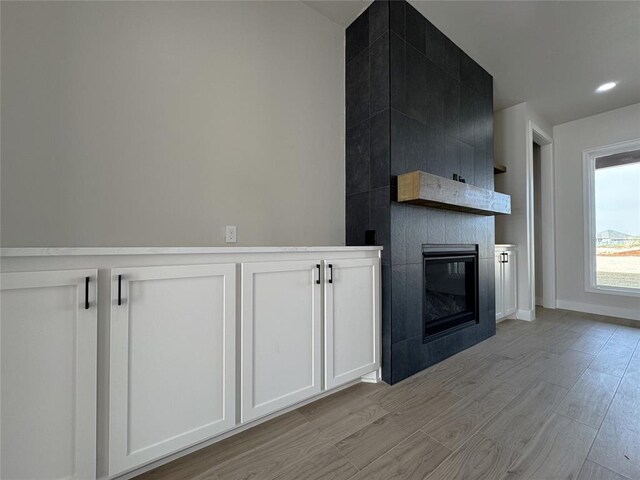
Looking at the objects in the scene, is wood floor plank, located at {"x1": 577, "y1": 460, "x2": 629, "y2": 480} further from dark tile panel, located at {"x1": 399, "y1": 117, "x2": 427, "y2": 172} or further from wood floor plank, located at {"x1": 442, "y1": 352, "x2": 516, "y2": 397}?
dark tile panel, located at {"x1": 399, "y1": 117, "x2": 427, "y2": 172}

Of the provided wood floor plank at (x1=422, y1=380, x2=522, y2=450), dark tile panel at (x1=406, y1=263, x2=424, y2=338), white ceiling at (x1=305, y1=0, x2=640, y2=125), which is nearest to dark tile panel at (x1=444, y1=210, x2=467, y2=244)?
dark tile panel at (x1=406, y1=263, x2=424, y2=338)

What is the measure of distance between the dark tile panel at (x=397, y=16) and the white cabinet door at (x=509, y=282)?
2625 mm

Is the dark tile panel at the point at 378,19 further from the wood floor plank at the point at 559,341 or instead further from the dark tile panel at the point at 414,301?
the wood floor plank at the point at 559,341

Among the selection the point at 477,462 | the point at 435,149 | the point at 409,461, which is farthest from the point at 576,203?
the point at 409,461

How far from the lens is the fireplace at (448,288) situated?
212 cm

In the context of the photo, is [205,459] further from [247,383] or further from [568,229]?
[568,229]

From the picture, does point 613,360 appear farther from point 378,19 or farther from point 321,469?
point 378,19

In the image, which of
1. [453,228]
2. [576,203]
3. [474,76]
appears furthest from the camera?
[576,203]

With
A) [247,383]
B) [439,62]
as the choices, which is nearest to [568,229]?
[439,62]

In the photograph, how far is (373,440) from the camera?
1.27 meters

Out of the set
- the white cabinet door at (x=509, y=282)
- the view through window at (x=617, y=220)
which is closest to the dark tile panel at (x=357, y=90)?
the white cabinet door at (x=509, y=282)

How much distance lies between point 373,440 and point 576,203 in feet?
14.7

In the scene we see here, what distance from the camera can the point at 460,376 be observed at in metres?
1.89

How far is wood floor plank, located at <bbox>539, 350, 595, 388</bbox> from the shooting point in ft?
5.97
